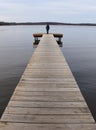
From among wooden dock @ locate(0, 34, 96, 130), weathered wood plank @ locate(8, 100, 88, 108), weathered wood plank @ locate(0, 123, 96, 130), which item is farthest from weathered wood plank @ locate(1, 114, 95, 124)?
weathered wood plank @ locate(8, 100, 88, 108)

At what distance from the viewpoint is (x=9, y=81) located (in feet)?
43.0

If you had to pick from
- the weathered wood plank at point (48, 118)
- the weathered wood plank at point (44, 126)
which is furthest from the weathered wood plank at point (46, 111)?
the weathered wood plank at point (44, 126)

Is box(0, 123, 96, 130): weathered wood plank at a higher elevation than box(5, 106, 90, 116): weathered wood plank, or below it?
higher

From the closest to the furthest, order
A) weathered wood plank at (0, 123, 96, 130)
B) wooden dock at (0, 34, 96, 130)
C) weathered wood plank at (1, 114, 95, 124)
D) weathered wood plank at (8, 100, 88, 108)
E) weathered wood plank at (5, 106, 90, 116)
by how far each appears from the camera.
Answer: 1. weathered wood plank at (0, 123, 96, 130)
2. wooden dock at (0, 34, 96, 130)
3. weathered wood plank at (1, 114, 95, 124)
4. weathered wood plank at (5, 106, 90, 116)
5. weathered wood plank at (8, 100, 88, 108)

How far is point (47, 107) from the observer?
600 cm

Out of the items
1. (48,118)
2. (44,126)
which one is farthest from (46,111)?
(44,126)

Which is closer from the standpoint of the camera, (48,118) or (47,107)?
(48,118)

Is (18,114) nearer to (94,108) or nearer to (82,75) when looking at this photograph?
(94,108)

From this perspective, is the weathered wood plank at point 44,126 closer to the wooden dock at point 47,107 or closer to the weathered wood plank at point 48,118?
the wooden dock at point 47,107

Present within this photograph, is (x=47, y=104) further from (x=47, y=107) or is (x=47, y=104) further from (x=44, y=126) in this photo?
(x=44, y=126)

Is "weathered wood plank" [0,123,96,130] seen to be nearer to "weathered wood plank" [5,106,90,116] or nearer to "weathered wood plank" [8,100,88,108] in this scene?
"weathered wood plank" [5,106,90,116]

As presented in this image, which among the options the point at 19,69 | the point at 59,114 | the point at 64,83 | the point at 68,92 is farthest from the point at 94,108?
the point at 19,69

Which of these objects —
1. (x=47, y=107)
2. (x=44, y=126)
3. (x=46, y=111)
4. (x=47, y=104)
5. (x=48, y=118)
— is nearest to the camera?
(x=44, y=126)

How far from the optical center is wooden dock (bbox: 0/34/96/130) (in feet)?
16.7
